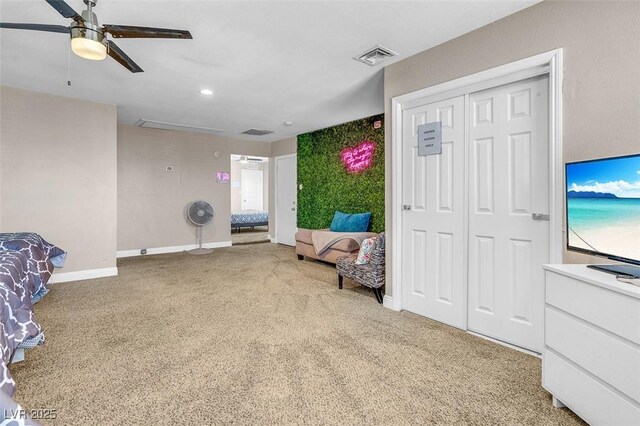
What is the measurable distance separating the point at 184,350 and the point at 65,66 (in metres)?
3.05

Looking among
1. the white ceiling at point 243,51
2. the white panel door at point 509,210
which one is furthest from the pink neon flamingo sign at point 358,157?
the white panel door at point 509,210

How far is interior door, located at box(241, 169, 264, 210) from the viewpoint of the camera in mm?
11109

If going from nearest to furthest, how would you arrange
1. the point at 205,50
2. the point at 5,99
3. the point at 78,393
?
1. the point at 78,393
2. the point at 205,50
3. the point at 5,99

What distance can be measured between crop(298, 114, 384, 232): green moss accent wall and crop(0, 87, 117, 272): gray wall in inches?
134

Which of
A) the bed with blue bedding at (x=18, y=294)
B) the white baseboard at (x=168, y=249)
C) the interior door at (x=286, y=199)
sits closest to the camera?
the bed with blue bedding at (x=18, y=294)

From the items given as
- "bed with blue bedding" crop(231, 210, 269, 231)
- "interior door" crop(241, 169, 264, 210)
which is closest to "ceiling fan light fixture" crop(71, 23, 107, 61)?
"bed with blue bedding" crop(231, 210, 269, 231)

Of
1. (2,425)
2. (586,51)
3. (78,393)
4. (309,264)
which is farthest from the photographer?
(309,264)

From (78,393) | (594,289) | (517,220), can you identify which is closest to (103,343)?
(78,393)

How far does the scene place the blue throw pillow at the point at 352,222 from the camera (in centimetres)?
497

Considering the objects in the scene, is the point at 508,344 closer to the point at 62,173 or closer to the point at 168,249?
the point at 62,173

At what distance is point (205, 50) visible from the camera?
8.85 ft

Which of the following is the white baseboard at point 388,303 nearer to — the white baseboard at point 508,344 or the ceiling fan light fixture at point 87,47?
the white baseboard at point 508,344

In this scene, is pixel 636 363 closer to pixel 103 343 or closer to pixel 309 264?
pixel 103 343

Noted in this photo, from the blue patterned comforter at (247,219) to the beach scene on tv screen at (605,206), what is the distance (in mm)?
7738
